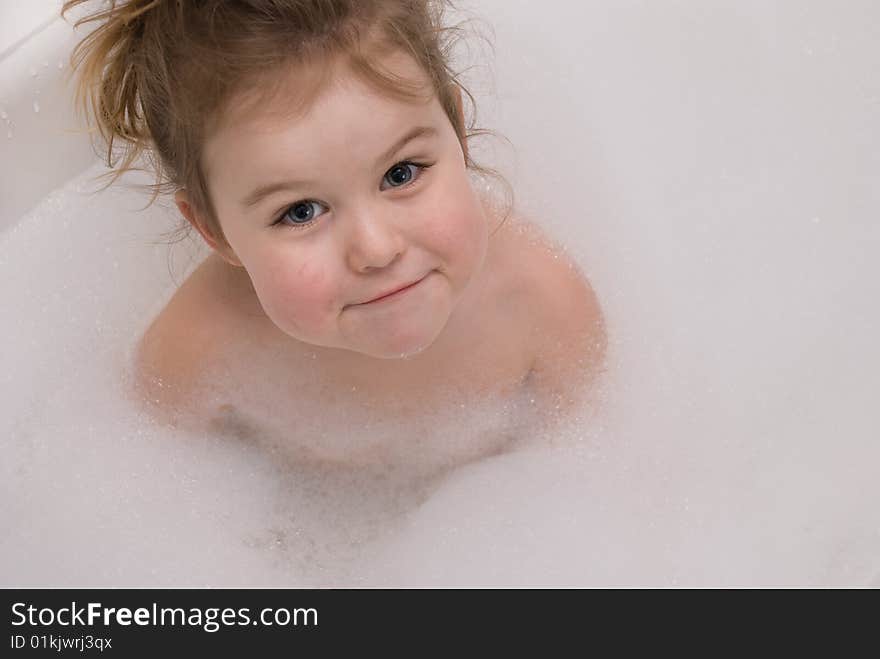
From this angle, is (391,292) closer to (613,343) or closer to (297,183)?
(297,183)

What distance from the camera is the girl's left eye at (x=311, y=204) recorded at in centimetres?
94

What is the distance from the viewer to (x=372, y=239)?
36.5 inches

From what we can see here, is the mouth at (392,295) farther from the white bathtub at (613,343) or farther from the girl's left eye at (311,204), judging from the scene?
the white bathtub at (613,343)

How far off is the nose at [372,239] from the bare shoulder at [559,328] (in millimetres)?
346

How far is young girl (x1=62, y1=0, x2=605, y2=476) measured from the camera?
35.5 inches

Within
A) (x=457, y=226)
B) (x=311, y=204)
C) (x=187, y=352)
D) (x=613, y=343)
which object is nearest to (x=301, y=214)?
(x=311, y=204)

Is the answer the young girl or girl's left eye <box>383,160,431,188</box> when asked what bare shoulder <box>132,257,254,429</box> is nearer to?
the young girl

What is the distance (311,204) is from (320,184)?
0.03m

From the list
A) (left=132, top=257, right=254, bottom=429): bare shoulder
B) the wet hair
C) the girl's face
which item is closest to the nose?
the girl's face

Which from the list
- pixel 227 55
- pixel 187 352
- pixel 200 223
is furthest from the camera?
pixel 187 352

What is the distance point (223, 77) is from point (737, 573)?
72 cm

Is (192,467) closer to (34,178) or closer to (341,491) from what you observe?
(341,491)
